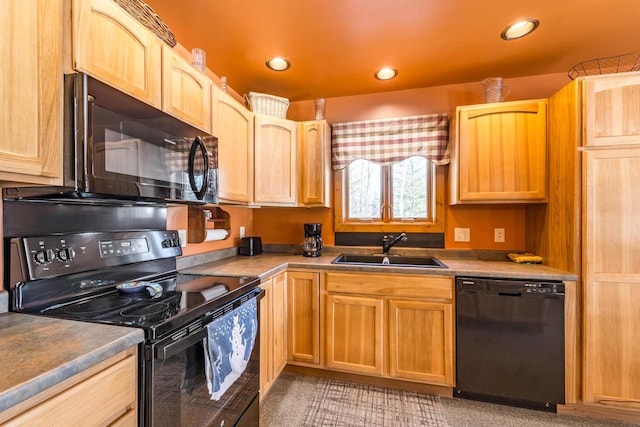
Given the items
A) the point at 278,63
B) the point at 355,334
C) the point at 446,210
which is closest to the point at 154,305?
the point at 355,334

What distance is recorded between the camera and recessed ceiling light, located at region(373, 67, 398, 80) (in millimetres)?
2236

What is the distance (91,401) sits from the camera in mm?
714

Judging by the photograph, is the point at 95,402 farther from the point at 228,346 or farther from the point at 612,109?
the point at 612,109

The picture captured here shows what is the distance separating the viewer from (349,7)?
1.55m

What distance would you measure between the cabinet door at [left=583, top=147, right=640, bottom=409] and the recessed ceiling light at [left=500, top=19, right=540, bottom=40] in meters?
0.83

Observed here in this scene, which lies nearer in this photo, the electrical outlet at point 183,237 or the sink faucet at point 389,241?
the electrical outlet at point 183,237

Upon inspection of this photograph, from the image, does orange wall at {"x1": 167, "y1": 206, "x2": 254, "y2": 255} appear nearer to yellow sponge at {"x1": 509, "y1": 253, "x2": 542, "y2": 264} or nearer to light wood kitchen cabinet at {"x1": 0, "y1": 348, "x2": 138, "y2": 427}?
light wood kitchen cabinet at {"x1": 0, "y1": 348, "x2": 138, "y2": 427}

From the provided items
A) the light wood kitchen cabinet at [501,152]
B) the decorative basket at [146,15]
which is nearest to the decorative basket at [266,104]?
the decorative basket at [146,15]

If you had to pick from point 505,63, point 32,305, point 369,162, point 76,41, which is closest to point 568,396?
point 369,162

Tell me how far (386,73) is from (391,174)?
0.86 metres

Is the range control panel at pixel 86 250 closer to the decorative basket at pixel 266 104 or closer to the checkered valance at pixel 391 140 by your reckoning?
the decorative basket at pixel 266 104

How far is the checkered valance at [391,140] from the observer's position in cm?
246

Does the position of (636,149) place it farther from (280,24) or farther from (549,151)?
(280,24)

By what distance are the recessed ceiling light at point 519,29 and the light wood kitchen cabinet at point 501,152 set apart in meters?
0.44
